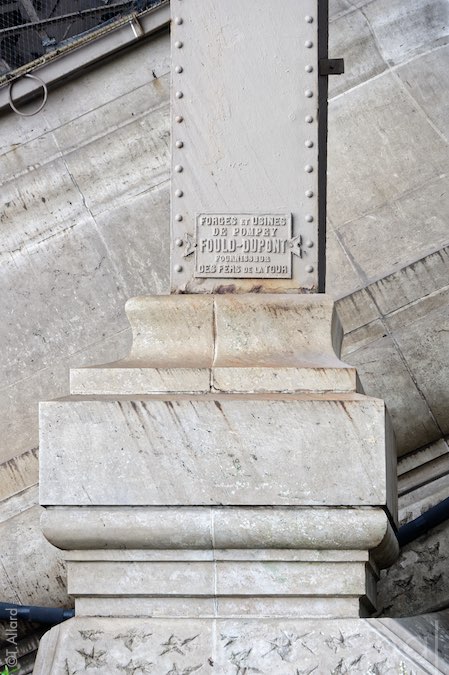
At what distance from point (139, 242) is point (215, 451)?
386cm

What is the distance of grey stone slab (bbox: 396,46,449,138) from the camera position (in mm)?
7762

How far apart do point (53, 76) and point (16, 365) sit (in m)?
1.87

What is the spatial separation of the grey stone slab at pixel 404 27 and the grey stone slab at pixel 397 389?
191 centimetres

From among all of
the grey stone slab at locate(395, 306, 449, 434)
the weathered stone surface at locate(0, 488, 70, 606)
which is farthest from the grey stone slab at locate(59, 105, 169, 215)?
the weathered stone surface at locate(0, 488, 70, 606)

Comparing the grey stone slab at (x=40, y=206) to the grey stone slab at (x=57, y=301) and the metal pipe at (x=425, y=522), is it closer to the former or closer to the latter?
the grey stone slab at (x=57, y=301)

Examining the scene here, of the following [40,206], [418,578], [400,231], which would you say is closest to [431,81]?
[400,231]

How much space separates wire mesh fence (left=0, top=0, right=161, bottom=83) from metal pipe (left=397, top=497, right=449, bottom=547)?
3.87 metres

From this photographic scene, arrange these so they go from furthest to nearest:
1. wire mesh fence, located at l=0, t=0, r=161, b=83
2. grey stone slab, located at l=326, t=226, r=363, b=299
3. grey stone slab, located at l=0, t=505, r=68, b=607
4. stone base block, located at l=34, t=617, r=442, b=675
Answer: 1. wire mesh fence, located at l=0, t=0, r=161, b=83
2. grey stone slab, located at l=326, t=226, r=363, b=299
3. grey stone slab, located at l=0, t=505, r=68, b=607
4. stone base block, located at l=34, t=617, r=442, b=675

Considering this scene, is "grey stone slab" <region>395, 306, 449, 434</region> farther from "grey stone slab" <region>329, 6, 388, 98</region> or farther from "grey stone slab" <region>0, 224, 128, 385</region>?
"grey stone slab" <region>0, 224, 128, 385</region>

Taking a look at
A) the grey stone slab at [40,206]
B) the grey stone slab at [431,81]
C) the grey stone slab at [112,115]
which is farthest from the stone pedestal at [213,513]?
the grey stone slab at [431,81]

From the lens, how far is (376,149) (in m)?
7.77

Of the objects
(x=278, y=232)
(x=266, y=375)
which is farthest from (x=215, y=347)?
(x=278, y=232)

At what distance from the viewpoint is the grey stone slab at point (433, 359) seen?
7391mm

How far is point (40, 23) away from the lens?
8.27 meters
